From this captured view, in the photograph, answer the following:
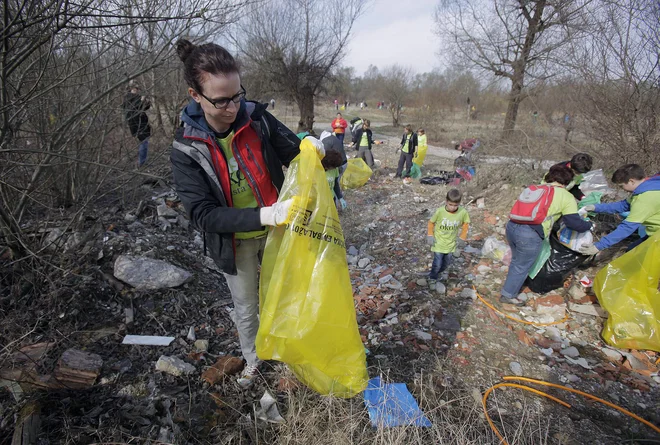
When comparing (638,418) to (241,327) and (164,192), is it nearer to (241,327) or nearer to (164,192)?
(241,327)

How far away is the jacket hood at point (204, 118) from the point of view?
4.98 feet

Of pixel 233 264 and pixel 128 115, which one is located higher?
pixel 128 115

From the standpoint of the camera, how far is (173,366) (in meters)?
2.14

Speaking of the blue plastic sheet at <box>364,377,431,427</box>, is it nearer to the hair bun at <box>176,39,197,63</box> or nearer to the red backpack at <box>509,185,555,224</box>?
the hair bun at <box>176,39,197,63</box>

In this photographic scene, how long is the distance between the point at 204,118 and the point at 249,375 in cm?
158

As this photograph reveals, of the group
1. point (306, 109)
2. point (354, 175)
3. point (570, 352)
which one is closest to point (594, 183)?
point (570, 352)

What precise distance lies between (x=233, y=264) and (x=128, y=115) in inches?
131

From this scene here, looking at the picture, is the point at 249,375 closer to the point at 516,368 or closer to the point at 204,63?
the point at 204,63

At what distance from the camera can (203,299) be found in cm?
299

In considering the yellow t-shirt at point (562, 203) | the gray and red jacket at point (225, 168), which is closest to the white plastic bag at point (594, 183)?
the yellow t-shirt at point (562, 203)

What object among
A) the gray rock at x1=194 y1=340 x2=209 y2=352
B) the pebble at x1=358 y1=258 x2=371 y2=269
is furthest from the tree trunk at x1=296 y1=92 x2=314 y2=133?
the gray rock at x1=194 y1=340 x2=209 y2=352

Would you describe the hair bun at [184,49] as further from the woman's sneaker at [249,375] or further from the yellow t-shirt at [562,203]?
the yellow t-shirt at [562,203]

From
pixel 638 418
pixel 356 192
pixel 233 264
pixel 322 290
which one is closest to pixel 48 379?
pixel 233 264

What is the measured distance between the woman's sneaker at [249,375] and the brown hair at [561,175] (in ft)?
9.81
